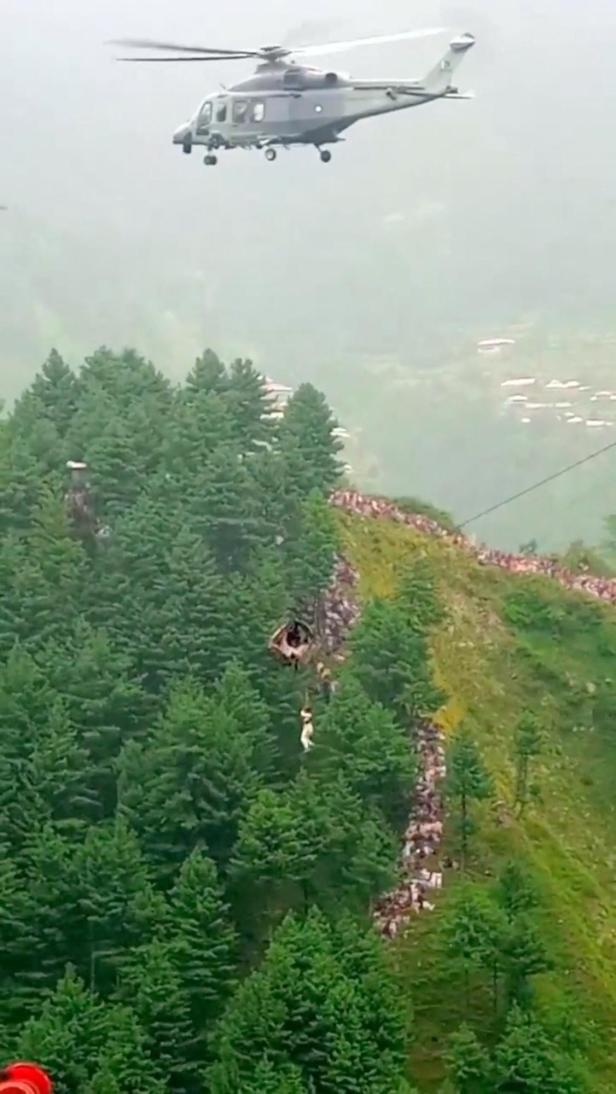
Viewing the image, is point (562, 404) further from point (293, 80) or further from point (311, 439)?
point (293, 80)

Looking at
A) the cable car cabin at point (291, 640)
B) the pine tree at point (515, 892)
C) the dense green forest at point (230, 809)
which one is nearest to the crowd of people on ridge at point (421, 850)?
the dense green forest at point (230, 809)

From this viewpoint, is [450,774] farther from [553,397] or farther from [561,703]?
[553,397]

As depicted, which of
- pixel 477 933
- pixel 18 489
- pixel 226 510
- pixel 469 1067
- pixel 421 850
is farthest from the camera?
pixel 18 489

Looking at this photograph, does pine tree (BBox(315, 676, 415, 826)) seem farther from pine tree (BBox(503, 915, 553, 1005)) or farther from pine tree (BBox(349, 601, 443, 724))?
pine tree (BBox(503, 915, 553, 1005))

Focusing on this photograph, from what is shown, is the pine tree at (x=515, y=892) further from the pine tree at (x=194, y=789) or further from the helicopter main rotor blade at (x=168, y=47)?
the helicopter main rotor blade at (x=168, y=47)

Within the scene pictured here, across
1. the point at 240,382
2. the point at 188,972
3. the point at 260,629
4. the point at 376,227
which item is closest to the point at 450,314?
the point at 376,227

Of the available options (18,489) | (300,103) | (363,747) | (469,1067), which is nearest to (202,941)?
(469,1067)
